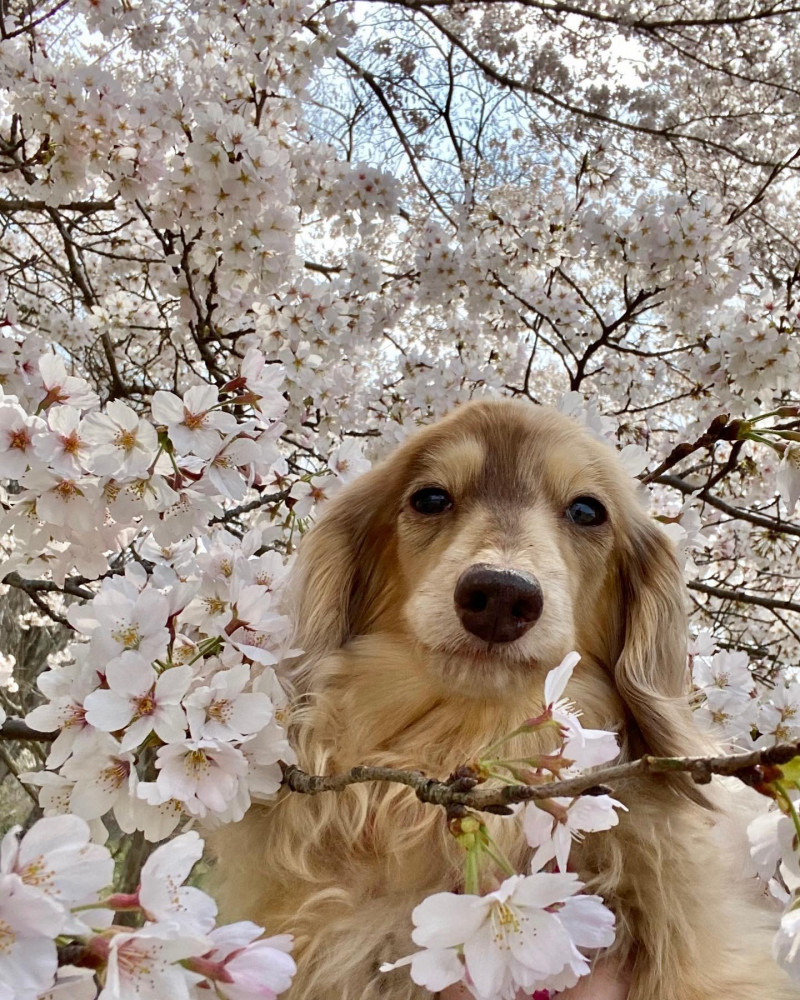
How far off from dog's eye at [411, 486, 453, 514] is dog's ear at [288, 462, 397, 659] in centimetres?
13

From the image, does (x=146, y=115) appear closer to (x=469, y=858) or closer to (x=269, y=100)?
(x=269, y=100)

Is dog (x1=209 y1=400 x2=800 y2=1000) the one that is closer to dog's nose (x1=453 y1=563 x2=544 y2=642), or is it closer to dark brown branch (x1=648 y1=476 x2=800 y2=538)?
dog's nose (x1=453 y1=563 x2=544 y2=642)

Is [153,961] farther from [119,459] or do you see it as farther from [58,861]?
[119,459]

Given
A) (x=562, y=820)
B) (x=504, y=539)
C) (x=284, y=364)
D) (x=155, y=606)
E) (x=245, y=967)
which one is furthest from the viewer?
(x=284, y=364)

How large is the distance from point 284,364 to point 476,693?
226 cm

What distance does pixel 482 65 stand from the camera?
5.67m

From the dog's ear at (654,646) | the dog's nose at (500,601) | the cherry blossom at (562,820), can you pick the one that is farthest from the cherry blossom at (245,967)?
the dog's ear at (654,646)

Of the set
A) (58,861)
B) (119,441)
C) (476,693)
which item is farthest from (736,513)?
(58,861)

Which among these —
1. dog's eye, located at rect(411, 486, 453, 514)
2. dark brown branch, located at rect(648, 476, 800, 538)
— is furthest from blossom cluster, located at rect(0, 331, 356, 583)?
dark brown branch, located at rect(648, 476, 800, 538)

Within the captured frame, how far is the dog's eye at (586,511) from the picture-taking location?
1924 millimetres

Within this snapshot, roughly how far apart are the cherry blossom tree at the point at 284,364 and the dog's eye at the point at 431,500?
1.30 feet

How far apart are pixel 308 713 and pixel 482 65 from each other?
211 inches

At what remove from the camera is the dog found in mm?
1493

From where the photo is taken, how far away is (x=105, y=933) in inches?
27.5
